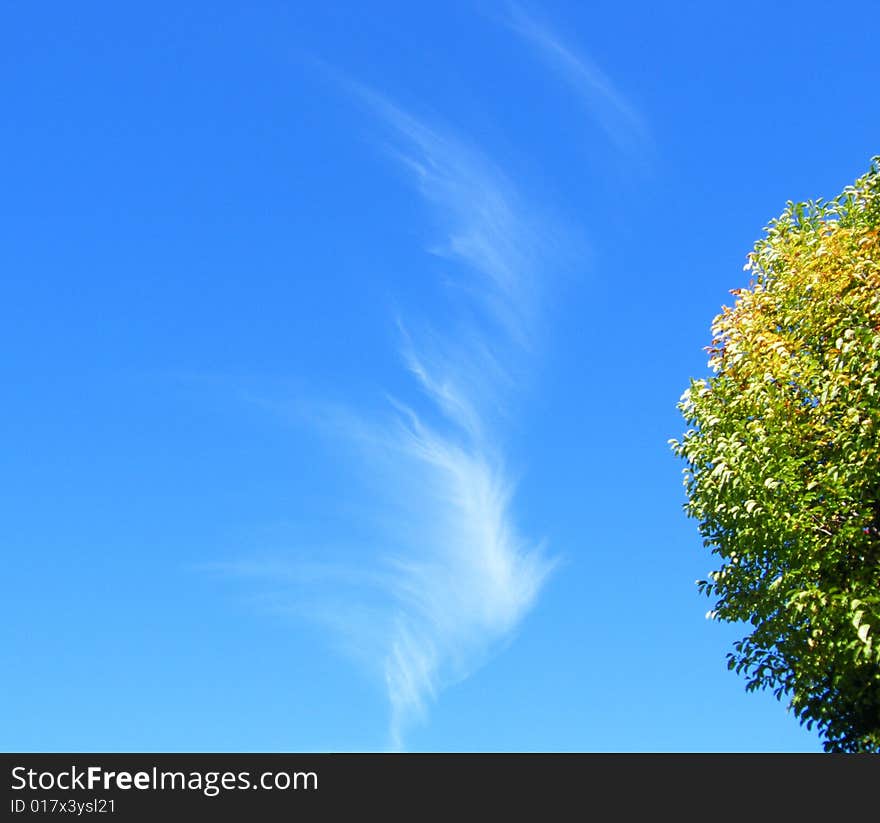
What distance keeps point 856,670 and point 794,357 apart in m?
7.04

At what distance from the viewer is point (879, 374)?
56.4 ft

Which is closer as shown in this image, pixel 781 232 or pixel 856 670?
pixel 856 670

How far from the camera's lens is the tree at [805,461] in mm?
17594

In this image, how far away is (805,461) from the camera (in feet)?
61.5

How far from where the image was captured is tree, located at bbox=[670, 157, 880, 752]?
1759 centimetres
